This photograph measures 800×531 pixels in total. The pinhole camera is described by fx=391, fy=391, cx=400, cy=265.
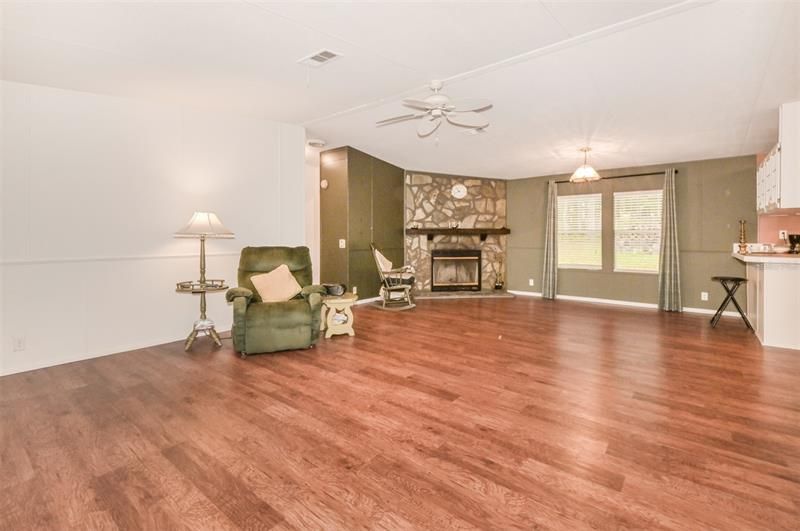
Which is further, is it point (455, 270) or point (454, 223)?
point (455, 270)

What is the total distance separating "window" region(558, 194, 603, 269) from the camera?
→ 7309 mm

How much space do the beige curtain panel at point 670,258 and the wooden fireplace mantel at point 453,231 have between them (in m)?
2.77

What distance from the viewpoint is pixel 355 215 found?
6.52 meters

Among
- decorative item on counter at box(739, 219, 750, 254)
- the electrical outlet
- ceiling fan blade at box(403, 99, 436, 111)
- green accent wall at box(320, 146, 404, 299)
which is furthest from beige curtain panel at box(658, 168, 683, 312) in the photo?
the electrical outlet

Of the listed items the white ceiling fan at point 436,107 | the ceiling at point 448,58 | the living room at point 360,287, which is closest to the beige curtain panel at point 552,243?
the living room at point 360,287

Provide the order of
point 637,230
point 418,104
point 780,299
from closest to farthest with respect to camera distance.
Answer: point 418,104, point 780,299, point 637,230

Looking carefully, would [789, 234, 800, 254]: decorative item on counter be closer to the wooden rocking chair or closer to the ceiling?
the ceiling

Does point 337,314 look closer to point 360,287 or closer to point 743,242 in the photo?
point 360,287

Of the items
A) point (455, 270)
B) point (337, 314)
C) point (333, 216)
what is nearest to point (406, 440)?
point (337, 314)

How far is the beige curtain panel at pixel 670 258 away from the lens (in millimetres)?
6406

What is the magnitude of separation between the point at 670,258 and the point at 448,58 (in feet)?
17.8

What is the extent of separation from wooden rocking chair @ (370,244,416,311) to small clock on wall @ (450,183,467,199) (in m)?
2.14

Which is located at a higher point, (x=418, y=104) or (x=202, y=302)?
(x=418, y=104)

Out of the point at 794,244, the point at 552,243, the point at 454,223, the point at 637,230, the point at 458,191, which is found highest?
the point at 458,191
